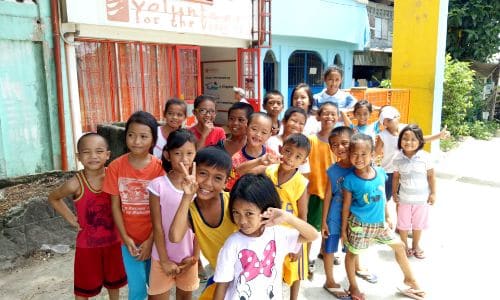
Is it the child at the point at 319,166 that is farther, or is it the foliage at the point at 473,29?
the foliage at the point at 473,29

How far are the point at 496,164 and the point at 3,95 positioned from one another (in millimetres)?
8323

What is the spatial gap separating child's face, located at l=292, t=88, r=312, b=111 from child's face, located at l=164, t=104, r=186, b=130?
42.5 inches

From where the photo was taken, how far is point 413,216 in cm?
365

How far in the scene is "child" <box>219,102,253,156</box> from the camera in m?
2.88

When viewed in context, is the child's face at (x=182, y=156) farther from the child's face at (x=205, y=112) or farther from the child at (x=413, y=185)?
the child at (x=413, y=185)

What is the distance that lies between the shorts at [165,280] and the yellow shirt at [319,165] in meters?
1.19

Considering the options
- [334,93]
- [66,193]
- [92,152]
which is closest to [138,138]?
[92,152]

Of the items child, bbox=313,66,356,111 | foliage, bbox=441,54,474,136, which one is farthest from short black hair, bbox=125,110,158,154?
foliage, bbox=441,54,474,136

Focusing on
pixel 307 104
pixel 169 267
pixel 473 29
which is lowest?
pixel 169 267

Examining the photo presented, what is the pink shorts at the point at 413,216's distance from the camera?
3613 millimetres

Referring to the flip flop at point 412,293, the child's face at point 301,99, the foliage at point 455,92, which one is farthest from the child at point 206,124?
the foliage at point 455,92

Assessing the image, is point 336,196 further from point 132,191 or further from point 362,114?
point 132,191

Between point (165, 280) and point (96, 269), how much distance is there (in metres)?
0.49

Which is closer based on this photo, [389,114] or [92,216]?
[92,216]
